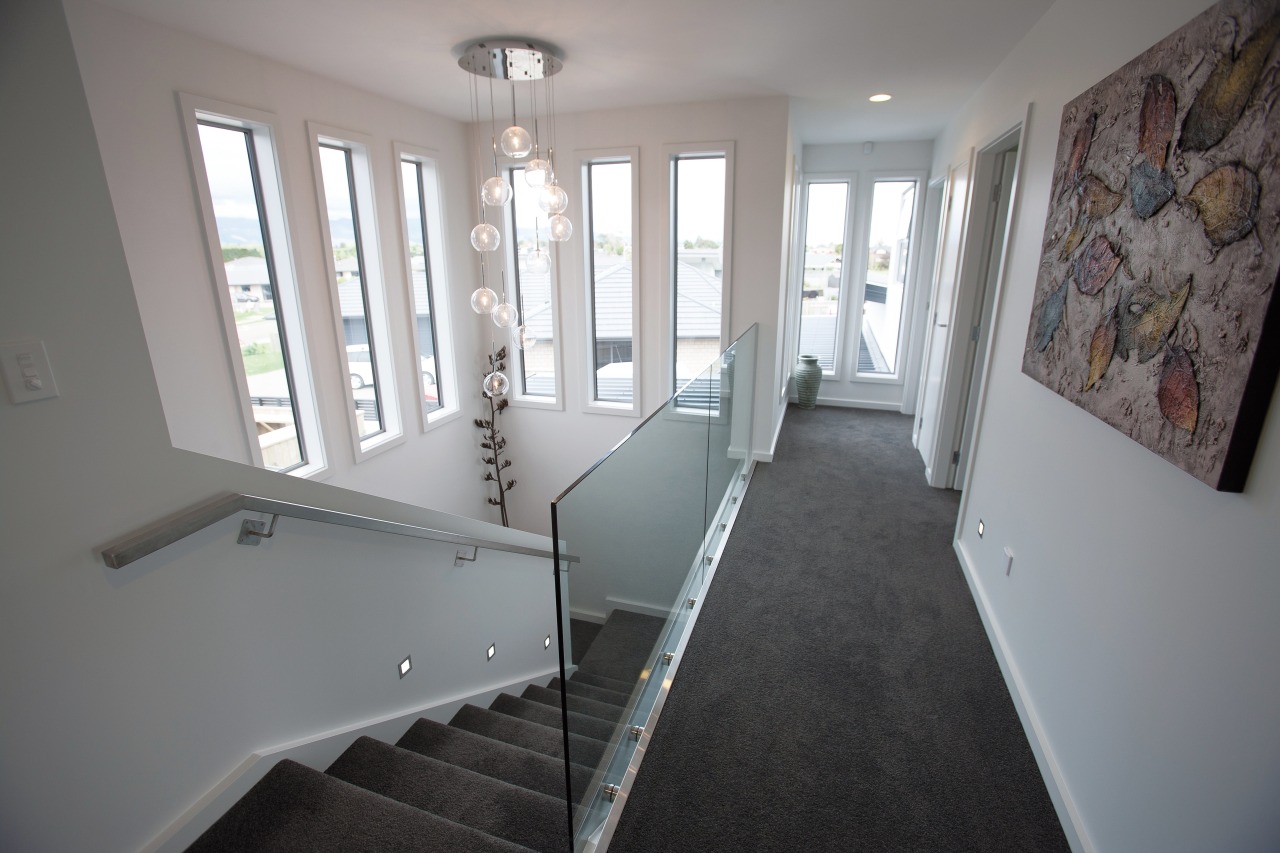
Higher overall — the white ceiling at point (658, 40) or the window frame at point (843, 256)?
the white ceiling at point (658, 40)

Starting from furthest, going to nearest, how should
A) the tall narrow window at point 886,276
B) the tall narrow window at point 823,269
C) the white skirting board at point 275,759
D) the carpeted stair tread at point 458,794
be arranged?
the tall narrow window at point 823,269, the tall narrow window at point 886,276, the carpeted stair tread at point 458,794, the white skirting board at point 275,759

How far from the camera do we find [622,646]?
2.06 meters

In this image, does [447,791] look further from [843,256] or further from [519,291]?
[843,256]

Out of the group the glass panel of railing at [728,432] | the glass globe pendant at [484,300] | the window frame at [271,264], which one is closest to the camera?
the window frame at [271,264]

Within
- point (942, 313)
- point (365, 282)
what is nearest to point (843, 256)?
point (942, 313)

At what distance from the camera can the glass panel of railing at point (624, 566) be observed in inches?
63.9

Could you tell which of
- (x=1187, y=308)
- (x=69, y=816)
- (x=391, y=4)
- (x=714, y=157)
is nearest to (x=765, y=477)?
(x=714, y=157)

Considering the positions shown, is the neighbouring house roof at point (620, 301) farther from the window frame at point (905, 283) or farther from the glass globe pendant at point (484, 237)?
the window frame at point (905, 283)

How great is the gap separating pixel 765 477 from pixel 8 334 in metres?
4.24

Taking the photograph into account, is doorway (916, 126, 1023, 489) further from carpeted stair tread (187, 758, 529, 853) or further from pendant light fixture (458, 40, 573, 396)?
carpeted stair tread (187, 758, 529, 853)

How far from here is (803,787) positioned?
1.96 meters

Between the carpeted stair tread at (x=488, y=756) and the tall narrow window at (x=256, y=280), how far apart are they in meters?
2.03

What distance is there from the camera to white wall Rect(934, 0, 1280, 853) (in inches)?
45.2

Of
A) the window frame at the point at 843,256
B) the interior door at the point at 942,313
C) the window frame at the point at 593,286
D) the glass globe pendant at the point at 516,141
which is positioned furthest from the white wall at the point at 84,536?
the window frame at the point at 843,256
